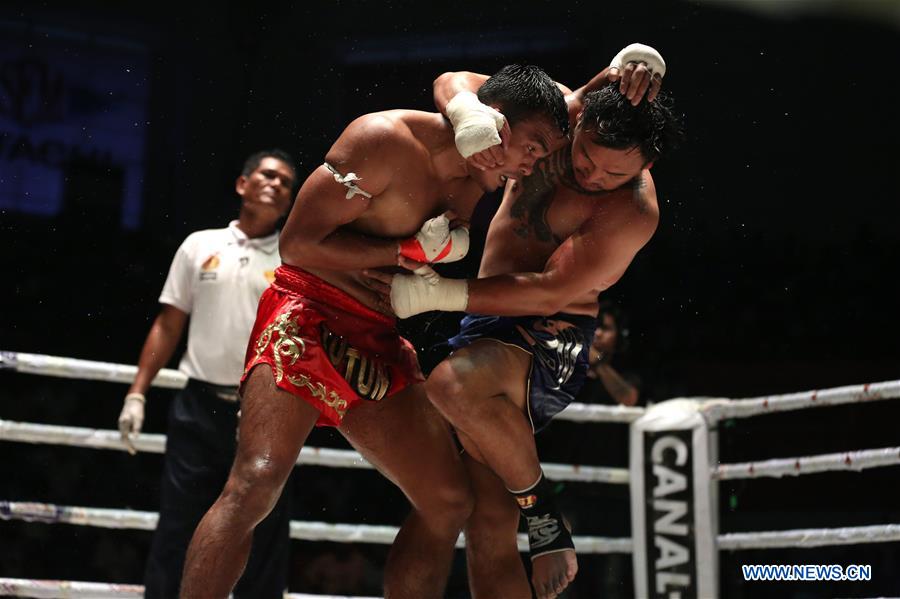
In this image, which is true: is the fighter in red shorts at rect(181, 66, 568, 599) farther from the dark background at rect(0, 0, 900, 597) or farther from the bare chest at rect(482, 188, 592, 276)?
→ the dark background at rect(0, 0, 900, 597)

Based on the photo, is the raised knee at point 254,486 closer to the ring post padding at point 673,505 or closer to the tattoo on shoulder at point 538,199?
the tattoo on shoulder at point 538,199

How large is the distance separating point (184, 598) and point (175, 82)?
15.4 ft

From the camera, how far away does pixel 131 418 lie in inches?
122

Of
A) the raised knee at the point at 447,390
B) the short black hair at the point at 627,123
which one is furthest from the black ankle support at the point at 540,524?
the short black hair at the point at 627,123

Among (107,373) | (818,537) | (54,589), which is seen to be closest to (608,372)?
(818,537)

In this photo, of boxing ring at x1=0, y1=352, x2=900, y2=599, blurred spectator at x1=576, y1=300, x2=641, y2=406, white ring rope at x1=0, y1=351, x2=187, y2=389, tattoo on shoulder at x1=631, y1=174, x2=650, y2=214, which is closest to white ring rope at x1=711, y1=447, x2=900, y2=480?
boxing ring at x1=0, y1=352, x2=900, y2=599

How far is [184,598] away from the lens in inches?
78.5

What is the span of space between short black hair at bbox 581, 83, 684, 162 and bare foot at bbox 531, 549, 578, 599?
886mm

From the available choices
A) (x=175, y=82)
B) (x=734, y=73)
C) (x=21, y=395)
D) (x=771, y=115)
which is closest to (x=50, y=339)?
(x=21, y=395)

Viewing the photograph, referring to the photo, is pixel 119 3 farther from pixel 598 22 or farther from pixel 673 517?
pixel 673 517

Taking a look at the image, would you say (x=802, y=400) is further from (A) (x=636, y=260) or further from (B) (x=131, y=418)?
(A) (x=636, y=260)

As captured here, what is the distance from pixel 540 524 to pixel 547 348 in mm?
390

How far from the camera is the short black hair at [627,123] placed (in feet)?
7.15

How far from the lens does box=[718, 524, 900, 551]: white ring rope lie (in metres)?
2.79
